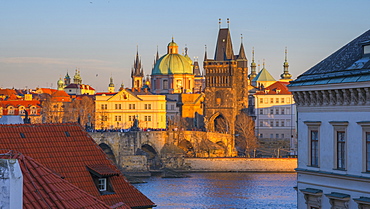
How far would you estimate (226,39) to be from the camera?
105562 mm

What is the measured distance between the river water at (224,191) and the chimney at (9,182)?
130 feet

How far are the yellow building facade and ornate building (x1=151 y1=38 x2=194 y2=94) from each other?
22.6m

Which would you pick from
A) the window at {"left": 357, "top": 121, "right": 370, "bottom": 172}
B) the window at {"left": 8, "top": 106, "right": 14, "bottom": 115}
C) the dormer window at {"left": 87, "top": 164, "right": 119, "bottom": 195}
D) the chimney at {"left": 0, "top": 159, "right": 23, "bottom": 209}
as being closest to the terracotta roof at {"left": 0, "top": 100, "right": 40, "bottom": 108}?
the window at {"left": 8, "top": 106, "right": 14, "bottom": 115}

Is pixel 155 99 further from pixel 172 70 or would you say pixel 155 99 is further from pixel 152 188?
pixel 152 188

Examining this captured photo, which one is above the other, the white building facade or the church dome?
the church dome

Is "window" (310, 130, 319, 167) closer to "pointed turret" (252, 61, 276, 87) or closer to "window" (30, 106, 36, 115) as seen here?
"window" (30, 106, 36, 115)

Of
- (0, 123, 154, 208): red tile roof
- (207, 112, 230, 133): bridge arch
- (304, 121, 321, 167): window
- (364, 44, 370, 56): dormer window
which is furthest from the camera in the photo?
(207, 112, 230, 133): bridge arch

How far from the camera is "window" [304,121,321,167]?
16.0m

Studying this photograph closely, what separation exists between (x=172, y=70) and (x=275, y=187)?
229 feet

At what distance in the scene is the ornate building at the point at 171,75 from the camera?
127688mm

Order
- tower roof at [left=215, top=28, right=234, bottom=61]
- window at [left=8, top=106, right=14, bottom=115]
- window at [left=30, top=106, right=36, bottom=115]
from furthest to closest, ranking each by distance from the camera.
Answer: window at [left=8, top=106, right=14, bottom=115] → window at [left=30, top=106, right=36, bottom=115] → tower roof at [left=215, top=28, right=234, bottom=61]

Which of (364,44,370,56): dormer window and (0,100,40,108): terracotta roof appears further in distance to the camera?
(0,100,40,108): terracotta roof

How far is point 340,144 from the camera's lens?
1531 centimetres

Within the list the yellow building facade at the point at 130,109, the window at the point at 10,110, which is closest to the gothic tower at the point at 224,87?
the yellow building facade at the point at 130,109
